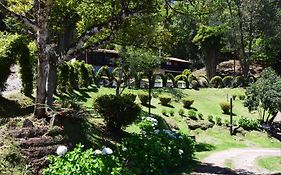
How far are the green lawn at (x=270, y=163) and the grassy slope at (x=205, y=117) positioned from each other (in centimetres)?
280

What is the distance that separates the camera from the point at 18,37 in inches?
623

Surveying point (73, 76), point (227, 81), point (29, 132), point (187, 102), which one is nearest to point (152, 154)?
point (29, 132)

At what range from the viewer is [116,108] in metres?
16.0

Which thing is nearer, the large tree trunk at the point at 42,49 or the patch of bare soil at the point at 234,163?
the large tree trunk at the point at 42,49

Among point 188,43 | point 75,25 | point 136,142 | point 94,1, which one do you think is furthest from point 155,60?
point 188,43

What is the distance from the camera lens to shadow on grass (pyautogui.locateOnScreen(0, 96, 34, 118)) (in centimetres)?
1313

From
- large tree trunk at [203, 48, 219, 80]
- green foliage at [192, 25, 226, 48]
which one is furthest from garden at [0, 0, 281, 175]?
green foliage at [192, 25, 226, 48]

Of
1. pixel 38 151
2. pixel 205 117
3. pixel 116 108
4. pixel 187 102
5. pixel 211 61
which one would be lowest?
pixel 205 117

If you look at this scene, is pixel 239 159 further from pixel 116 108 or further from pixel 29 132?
pixel 29 132

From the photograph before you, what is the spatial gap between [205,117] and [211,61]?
2466 cm

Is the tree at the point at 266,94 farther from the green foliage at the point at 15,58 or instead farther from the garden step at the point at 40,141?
the garden step at the point at 40,141

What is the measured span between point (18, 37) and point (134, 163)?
7267mm

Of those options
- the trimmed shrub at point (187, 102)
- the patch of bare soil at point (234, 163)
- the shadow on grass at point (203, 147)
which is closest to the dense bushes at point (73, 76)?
the trimmed shrub at point (187, 102)

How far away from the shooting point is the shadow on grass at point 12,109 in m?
13.1
